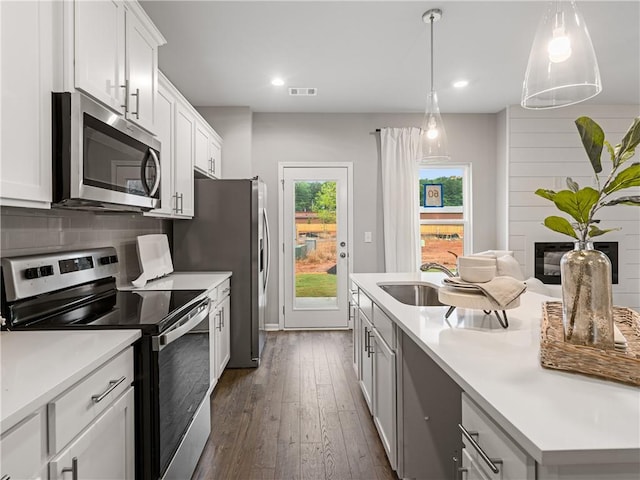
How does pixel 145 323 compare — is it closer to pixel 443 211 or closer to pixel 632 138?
pixel 632 138

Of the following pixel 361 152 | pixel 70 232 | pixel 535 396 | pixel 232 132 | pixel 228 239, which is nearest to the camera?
pixel 535 396

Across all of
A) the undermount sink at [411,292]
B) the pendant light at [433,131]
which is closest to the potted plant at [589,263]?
the undermount sink at [411,292]

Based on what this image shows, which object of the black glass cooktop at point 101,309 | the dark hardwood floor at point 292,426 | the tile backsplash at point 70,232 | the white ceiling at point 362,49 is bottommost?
the dark hardwood floor at point 292,426

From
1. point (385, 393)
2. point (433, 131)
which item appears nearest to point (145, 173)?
point (385, 393)

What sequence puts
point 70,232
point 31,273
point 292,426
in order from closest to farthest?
1. point 31,273
2. point 70,232
3. point 292,426

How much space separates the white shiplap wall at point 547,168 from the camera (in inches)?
185

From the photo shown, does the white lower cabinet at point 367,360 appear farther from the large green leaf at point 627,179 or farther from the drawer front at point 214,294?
the large green leaf at point 627,179

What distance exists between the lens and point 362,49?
124 inches

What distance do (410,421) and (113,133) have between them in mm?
1823

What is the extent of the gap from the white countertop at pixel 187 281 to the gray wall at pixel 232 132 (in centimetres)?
161

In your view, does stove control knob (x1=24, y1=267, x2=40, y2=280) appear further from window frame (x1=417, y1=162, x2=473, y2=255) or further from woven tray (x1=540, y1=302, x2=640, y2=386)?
window frame (x1=417, y1=162, x2=473, y2=255)

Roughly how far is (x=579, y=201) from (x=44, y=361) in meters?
1.53

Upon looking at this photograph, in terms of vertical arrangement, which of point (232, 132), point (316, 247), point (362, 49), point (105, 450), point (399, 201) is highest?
point (362, 49)

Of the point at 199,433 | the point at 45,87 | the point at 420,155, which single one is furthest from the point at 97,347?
the point at 420,155
